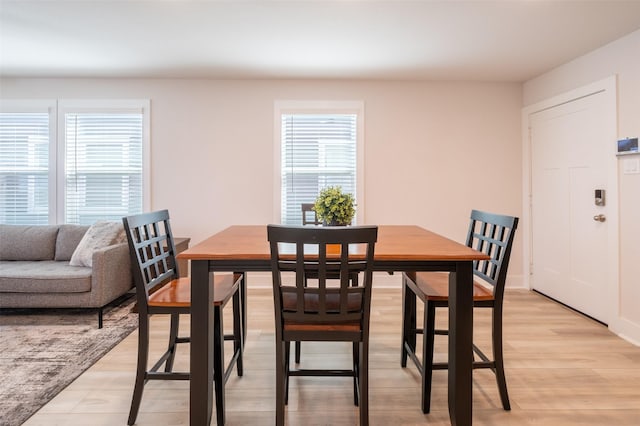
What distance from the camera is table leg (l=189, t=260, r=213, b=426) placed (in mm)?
1694

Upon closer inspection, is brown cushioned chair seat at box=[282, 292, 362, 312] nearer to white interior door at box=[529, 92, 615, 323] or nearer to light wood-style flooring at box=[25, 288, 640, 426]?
light wood-style flooring at box=[25, 288, 640, 426]

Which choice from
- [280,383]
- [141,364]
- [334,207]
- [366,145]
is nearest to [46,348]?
[141,364]

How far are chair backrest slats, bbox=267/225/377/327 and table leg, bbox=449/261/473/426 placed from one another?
432 millimetres

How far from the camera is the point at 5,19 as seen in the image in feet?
9.55

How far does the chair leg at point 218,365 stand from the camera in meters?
1.79

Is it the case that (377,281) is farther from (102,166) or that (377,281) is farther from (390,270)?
(102,166)

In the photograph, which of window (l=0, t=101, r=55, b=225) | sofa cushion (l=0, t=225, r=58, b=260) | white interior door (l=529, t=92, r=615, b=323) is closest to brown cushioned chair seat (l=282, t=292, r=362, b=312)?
white interior door (l=529, t=92, r=615, b=323)

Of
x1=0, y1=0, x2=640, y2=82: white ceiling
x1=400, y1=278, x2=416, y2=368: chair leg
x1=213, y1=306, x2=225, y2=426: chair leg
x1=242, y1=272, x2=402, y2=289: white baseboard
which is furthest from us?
x1=242, y1=272, x2=402, y2=289: white baseboard

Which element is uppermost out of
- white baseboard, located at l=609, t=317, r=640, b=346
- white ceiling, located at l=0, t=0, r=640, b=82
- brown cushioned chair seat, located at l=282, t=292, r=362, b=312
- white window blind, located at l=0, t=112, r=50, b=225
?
white ceiling, located at l=0, t=0, r=640, b=82

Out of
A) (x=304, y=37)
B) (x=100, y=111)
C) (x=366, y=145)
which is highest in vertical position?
(x=304, y=37)

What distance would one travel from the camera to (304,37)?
126 inches

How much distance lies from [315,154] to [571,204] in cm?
275

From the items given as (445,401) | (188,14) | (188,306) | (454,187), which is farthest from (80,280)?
(454,187)

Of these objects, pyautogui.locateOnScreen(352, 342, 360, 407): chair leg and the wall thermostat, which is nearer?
pyautogui.locateOnScreen(352, 342, 360, 407): chair leg
